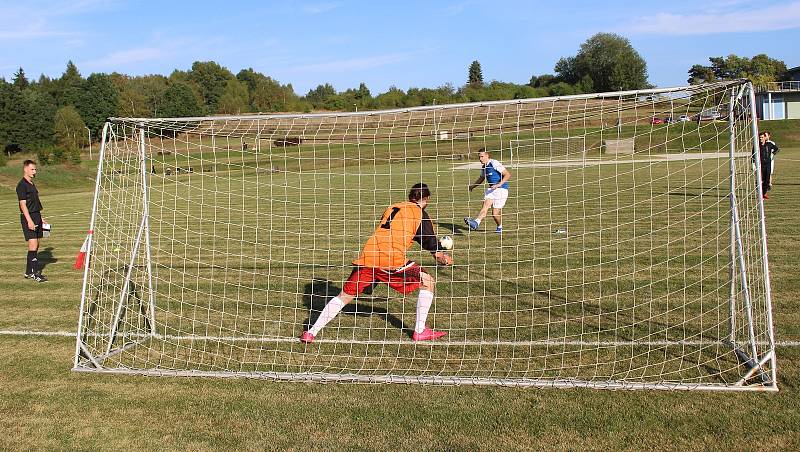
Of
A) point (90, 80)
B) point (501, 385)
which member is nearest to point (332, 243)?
point (501, 385)

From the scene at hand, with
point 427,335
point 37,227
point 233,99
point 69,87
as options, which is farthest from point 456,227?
point 69,87

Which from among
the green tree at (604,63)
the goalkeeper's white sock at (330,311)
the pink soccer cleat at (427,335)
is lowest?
the pink soccer cleat at (427,335)

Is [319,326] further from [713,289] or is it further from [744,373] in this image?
[713,289]

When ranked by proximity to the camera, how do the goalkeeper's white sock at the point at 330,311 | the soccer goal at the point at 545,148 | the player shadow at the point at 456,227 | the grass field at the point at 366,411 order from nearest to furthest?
the grass field at the point at 366,411 < the goalkeeper's white sock at the point at 330,311 < the soccer goal at the point at 545,148 < the player shadow at the point at 456,227

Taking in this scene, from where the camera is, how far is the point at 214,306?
9.77m

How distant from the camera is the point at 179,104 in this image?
74.0m

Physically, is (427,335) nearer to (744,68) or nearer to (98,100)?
(98,100)

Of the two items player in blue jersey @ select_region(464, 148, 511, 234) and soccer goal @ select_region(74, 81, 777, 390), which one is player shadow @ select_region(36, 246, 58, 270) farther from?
player in blue jersey @ select_region(464, 148, 511, 234)

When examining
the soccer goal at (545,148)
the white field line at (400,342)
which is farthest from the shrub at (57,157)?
the white field line at (400,342)

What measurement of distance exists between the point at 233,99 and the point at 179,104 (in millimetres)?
13552

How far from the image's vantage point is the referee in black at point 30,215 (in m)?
11.9

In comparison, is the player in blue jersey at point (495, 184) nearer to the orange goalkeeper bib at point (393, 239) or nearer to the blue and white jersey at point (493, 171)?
the blue and white jersey at point (493, 171)

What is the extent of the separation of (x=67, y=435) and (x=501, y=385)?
3.64m

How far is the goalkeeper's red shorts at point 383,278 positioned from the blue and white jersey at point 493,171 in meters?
8.26
